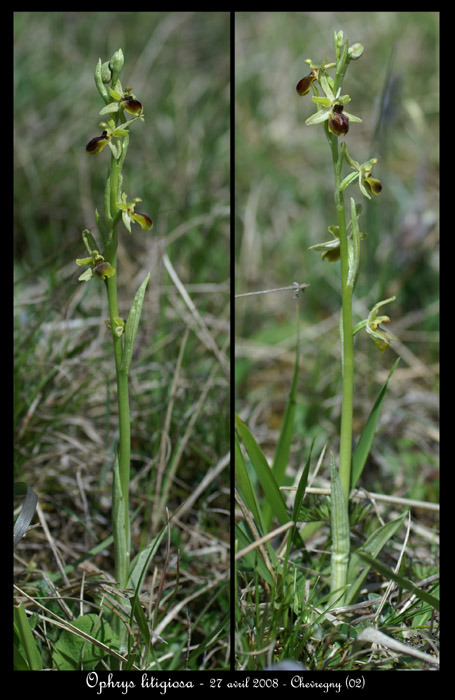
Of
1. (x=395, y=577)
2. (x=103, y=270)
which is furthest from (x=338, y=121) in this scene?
(x=395, y=577)

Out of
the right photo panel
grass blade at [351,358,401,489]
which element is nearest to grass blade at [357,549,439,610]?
the right photo panel

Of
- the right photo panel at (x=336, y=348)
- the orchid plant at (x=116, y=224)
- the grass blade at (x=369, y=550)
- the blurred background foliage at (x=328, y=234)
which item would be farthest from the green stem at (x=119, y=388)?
the blurred background foliage at (x=328, y=234)

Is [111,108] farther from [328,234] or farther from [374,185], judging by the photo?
[328,234]

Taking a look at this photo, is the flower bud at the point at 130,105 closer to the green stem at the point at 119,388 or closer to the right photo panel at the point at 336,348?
the green stem at the point at 119,388

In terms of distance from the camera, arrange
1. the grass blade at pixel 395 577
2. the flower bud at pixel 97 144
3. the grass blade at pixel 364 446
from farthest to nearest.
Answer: the grass blade at pixel 364 446 → the flower bud at pixel 97 144 → the grass blade at pixel 395 577

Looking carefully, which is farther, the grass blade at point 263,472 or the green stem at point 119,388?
the grass blade at point 263,472

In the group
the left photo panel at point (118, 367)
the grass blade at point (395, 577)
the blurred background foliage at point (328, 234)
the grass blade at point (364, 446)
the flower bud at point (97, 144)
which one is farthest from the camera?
the blurred background foliage at point (328, 234)
